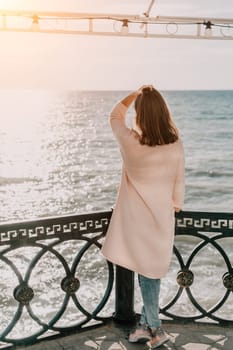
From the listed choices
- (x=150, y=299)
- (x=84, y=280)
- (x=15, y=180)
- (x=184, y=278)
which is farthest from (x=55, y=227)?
(x=15, y=180)

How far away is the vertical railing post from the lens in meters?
4.10

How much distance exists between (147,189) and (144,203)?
95mm

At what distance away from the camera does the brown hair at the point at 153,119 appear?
3289mm

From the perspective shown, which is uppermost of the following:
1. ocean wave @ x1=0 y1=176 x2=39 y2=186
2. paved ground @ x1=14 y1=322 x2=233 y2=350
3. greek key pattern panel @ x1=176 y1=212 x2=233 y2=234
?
greek key pattern panel @ x1=176 y1=212 x2=233 y2=234

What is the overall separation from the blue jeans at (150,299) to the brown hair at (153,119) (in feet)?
3.08

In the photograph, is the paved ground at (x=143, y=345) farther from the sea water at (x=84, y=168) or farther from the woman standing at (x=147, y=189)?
the sea water at (x=84, y=168)

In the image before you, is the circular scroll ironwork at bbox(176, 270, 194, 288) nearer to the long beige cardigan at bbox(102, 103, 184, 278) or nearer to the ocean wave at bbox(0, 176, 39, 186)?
the long beige cardigan at bbox(102, 103, 184, 278)

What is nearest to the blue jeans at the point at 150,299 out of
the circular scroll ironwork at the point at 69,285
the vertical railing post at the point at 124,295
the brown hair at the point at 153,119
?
the vertical railing post at the point at 124,295

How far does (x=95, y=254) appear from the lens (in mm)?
12508

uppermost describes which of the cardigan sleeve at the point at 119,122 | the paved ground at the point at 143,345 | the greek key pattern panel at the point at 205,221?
the cardigan sleeve at the point at 119,122

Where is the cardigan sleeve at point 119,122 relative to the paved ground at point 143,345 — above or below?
above

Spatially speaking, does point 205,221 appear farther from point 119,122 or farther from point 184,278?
point 119,122

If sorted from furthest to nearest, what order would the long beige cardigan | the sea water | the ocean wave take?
the ocean wave
the sea water
the long beige cardigan

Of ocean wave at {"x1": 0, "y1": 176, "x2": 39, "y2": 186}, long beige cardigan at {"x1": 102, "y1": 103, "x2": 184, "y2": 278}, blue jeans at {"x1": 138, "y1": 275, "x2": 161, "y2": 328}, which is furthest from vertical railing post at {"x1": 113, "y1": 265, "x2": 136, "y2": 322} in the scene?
ocean wave at {"x1": 0, "y1": 176, "x2": 39, "y2": 186}
